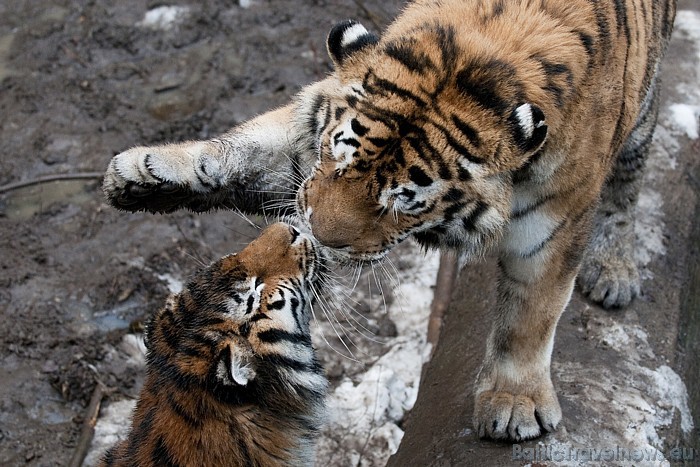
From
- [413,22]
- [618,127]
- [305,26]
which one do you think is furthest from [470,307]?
[305,26]

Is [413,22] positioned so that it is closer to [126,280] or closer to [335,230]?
[335,230]

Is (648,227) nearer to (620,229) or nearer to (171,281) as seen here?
(620,229)

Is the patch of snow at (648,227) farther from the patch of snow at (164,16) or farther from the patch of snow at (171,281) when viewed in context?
the patch of snow at (164,16)

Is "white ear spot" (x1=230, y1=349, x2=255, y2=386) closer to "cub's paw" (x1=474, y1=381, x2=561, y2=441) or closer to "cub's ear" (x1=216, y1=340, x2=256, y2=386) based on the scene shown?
"cub's ear" (x1=216, y1=340, x2=256, y2=386)

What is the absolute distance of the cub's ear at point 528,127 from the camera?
2.49 meters

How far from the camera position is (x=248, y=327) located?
2758 mm

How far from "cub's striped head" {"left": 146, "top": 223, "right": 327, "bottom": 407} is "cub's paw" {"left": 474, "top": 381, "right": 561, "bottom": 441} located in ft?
2.35

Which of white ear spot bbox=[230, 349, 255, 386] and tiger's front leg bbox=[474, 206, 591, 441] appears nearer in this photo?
white ear spot bbox=[230, 349, 255, 386]

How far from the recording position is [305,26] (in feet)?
22.1

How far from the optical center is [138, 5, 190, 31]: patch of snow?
6.53 metres

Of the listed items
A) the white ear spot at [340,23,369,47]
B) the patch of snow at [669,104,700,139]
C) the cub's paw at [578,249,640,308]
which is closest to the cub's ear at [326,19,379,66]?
the white ear spot at [340,23,369,47]

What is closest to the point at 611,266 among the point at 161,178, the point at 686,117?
the point at 686,117

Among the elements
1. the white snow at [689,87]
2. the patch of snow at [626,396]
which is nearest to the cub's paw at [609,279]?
the patch of snow at [626,396]

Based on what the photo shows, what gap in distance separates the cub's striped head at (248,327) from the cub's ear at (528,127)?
0.81 metres
